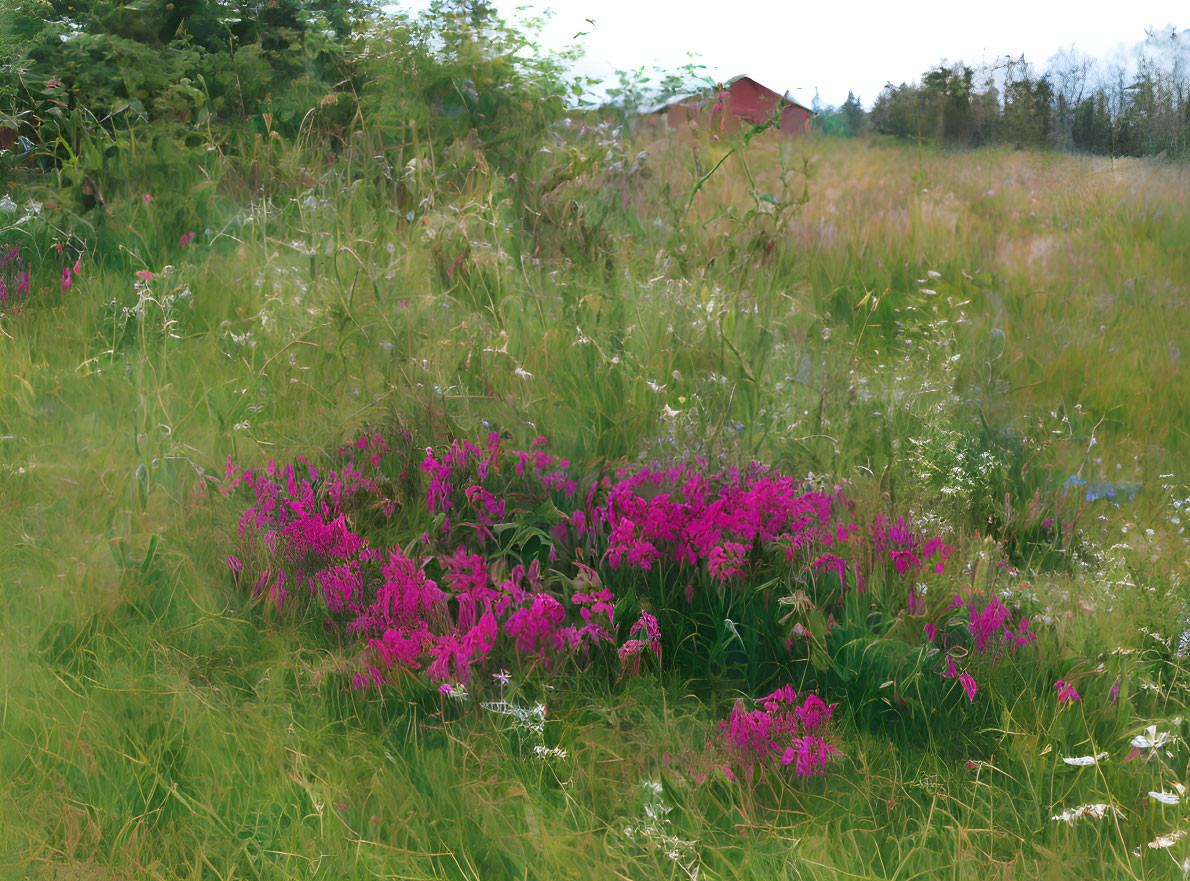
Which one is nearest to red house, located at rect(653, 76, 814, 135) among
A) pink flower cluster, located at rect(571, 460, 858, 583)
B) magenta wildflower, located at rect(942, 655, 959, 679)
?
pink flower cluster, located at rect(571, 460, 858, 583)

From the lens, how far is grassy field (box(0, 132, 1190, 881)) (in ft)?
7.11

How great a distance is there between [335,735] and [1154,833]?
1978 mm

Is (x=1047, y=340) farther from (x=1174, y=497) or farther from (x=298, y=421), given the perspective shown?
(x=298, y=421)

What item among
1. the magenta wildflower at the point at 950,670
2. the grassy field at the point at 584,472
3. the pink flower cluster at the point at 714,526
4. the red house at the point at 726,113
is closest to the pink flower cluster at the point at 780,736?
the grassy field at the point at 584,472

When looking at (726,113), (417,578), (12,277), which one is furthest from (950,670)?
(12,277)

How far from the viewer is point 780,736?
2.33m

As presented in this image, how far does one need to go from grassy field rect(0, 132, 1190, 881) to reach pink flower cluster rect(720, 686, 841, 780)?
0.05 meters

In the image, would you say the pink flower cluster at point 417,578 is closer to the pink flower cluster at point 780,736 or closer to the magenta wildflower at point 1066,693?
the pink flower cluster at point 780,736

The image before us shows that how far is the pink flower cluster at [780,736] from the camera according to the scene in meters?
2.29

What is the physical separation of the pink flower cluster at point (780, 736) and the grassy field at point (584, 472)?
0.05 meters

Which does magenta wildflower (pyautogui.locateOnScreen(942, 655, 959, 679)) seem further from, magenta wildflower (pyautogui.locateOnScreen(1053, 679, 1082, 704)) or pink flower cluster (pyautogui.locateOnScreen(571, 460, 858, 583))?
pink flower cluster (pyautogui.locateOnScreen(571, 460, 858, 583))

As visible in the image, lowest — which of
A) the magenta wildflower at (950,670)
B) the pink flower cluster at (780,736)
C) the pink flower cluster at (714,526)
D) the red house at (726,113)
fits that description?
the pink flower cluster at (780,736)

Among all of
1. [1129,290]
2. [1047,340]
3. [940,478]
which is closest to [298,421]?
[940,478]

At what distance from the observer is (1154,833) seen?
2150 millimetres
